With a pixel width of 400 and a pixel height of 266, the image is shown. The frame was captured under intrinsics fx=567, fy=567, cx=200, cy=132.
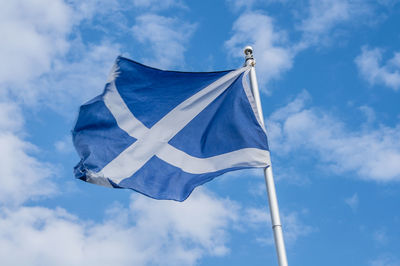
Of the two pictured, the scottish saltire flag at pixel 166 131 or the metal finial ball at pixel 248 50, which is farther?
the metal finial ball at pixel 248 50

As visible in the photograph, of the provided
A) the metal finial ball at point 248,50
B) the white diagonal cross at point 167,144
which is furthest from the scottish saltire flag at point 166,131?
the metal finial ball at point 248,50

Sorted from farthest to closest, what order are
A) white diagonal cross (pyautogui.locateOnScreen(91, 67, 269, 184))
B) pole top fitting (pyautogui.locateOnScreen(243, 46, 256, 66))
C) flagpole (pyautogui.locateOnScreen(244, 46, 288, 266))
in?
pole top fitting (pyautogui.locateOnScreen(243, 46, 256, 66)) → white diagonal cross (pyautogui.locateOnScreen(91, 67, 269, 184)) → flagpole (pyautogui.locateOnScreen(244, 46, 288, 266))

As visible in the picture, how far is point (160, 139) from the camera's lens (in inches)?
456

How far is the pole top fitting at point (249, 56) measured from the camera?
11.6 meters

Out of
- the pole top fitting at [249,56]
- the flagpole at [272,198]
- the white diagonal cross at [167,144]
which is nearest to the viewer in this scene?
the flagpole at [272,198]

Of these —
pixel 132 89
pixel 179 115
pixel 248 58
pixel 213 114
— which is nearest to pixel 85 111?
pixel 132 89

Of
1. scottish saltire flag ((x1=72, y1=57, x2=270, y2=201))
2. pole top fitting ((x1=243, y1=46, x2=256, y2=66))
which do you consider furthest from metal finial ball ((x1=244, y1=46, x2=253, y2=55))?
scottish saltire flag ((x1=72, y1=57, x2=270, y2=201))

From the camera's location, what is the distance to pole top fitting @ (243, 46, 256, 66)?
38.2ft

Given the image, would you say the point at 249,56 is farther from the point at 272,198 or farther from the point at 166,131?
the point at 272,198

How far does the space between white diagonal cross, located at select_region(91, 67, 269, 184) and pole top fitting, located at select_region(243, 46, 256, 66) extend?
0.15 metres

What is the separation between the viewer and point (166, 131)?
11719 millimetres

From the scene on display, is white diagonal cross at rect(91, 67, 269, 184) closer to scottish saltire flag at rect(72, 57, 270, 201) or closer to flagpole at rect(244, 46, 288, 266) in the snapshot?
scottish saltire flag at rect(72, 57, 270, 201)

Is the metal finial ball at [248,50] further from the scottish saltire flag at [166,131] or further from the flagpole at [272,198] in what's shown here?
the scottish saltire flag at [166,131]

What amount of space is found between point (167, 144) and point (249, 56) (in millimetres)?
2496
